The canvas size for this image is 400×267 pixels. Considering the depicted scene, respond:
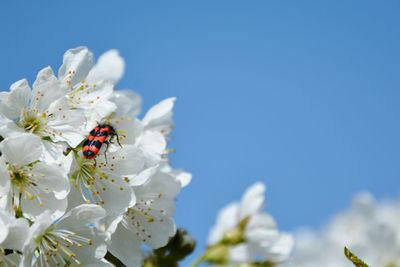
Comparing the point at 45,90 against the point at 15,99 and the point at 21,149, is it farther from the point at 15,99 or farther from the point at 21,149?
the point at 21,149

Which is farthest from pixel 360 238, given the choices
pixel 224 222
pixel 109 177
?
pixel 109 177

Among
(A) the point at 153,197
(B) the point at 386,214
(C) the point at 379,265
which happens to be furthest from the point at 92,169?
(B) the point at 386,214

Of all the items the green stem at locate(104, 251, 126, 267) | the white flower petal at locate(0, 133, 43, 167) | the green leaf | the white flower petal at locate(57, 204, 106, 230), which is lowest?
the green leaf

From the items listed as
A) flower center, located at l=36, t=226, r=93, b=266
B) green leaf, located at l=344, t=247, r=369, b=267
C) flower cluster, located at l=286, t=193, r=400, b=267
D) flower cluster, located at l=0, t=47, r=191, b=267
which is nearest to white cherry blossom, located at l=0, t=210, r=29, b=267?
flower cluster, located at l=0, t=47, r=191, b=267

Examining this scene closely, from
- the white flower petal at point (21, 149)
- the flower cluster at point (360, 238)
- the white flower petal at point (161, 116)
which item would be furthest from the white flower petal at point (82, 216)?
the flower cluster at point (360, 238)

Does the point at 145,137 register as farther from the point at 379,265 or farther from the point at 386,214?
the point at 386,214

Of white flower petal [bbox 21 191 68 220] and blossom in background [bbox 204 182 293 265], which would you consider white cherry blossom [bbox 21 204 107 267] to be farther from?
blossom in background [bbox 204 182 293 265]

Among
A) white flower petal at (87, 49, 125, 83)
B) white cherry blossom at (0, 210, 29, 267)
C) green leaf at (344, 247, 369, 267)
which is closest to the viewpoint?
green leaf at (344, 247, 369, 267)
